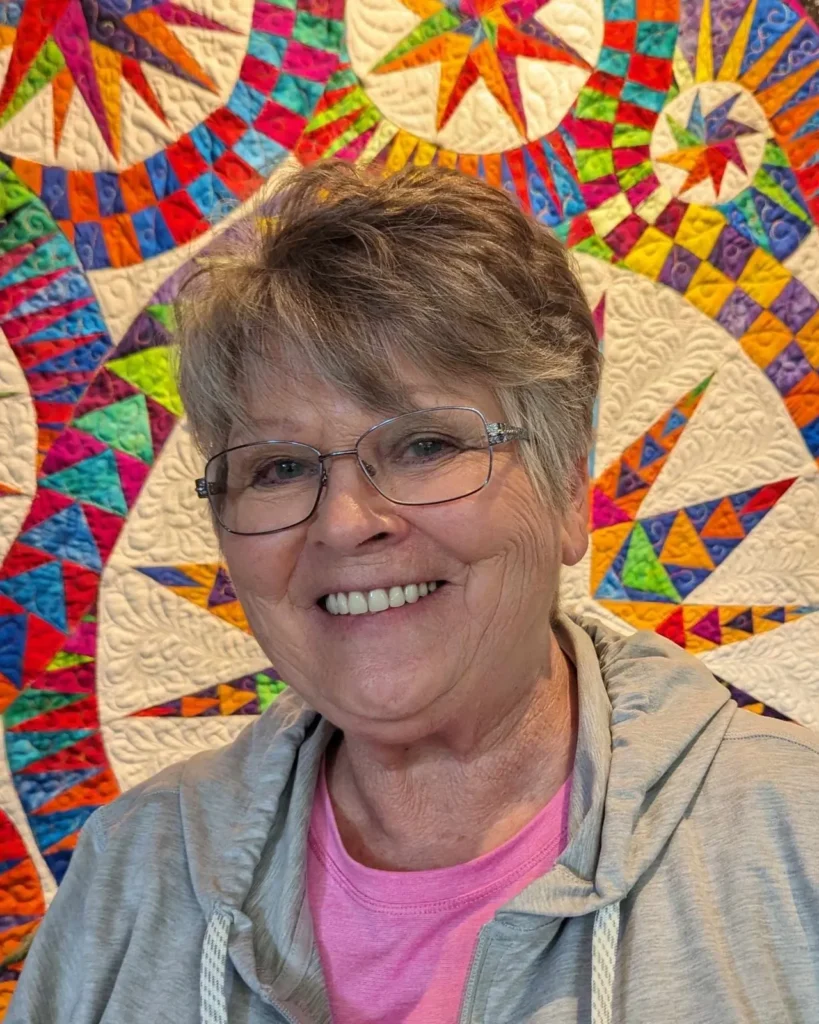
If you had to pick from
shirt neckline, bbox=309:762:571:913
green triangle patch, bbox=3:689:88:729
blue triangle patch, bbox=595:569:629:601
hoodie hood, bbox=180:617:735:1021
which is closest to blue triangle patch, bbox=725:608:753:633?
blue triangle patch, bbox=595:569:629:601

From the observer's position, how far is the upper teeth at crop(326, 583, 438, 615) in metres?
0.89

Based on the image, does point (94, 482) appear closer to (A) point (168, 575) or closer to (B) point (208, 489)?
(A) point (168, 575)

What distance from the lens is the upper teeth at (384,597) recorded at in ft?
2.93

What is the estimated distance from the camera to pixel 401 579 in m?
0.88

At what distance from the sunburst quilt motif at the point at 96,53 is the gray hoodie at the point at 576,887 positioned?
817mm

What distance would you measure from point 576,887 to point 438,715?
19 centimetres

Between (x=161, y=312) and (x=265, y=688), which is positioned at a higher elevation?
(x=161, y=312)

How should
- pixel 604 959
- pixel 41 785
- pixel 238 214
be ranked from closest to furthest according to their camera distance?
pixel 604 959 < pixel 238 214 < pixel 41 785

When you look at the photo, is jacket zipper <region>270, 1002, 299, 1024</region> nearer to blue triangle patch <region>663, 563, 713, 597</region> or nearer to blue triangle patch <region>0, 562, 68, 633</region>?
blue triangle patch <region>0, 562, 68, 633</region>

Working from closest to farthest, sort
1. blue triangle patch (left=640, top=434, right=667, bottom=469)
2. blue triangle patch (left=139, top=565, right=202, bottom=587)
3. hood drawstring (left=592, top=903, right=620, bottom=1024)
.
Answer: hood drawstring (left=592, top=903, right=620, bottom=1024) → blue triangle patch (left=139, top=565, right=202, bottom=587) → blue triangle patch (left=640, top=434, right=667, bottom=469)

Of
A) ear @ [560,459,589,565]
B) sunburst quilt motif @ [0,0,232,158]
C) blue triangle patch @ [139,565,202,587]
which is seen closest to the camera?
ear @ [560,459,589,565]

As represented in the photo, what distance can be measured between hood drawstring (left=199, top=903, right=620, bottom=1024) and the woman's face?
0.21 meters

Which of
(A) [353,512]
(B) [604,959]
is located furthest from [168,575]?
(B) [604,959]

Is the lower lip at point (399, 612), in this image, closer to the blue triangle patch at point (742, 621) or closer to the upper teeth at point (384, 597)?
the upper teeth at point (384, 597)
